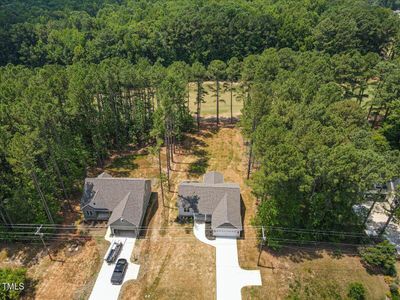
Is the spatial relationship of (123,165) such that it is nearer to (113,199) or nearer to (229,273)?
(113,199)

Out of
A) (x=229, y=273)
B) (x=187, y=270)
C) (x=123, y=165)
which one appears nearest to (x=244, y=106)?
(x=123, y=165)

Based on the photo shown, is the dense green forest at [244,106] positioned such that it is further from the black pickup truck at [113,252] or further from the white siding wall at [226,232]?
the black pickup truck at [113,252]

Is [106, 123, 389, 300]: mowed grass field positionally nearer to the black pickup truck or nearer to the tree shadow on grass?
the black pickup truck

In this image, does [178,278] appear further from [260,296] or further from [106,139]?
[106,139]

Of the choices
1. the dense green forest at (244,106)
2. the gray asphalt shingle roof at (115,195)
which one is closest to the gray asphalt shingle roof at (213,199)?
the dense green forest at (244,106)

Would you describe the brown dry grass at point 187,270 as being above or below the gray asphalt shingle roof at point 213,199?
below

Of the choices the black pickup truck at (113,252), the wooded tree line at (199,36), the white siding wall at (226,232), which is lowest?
the black pickup truck at (113,252)

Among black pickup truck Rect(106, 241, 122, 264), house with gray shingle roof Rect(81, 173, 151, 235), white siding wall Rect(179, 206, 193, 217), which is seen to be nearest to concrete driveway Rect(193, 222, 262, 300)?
white siding wall Rect(179, 206, 193, 217)
